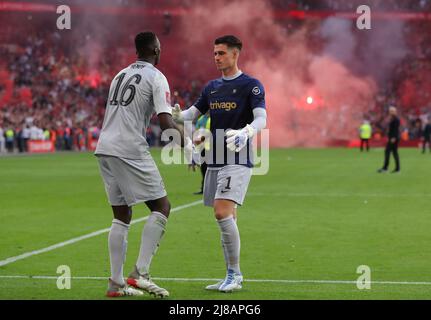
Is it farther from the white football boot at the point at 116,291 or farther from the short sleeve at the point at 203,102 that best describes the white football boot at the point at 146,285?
the short sleeve at the point at 203,102

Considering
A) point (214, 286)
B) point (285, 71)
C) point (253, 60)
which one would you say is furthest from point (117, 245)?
point (285, 71)

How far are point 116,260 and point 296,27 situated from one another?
182 feet

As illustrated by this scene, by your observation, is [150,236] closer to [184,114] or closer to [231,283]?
[231,283]

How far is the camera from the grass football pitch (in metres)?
8.62

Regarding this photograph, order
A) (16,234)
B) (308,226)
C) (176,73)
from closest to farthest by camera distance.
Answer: (16,234) → (308,226) → (176,73)

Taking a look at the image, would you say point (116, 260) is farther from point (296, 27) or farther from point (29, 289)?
point (296, 27)

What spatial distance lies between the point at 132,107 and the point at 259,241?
15.2ft

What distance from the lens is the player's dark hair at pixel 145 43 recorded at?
822cm

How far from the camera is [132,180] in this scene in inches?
317

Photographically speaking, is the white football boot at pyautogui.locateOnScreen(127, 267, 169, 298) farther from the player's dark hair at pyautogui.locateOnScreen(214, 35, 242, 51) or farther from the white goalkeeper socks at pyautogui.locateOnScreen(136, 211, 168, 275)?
the player's dark hair at pyautogui.locateOnScreen(214, 35, 242, 51)

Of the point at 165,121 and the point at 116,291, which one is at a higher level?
the point at 165,121

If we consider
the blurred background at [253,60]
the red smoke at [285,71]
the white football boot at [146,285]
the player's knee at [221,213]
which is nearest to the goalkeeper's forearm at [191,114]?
the player's knee at [221,213]
